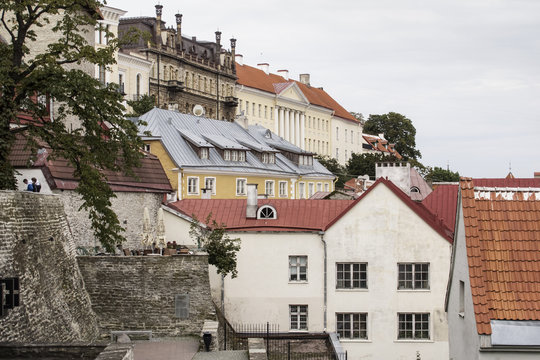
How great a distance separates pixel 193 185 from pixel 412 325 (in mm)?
19434

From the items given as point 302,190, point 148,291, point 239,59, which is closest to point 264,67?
point 239,59

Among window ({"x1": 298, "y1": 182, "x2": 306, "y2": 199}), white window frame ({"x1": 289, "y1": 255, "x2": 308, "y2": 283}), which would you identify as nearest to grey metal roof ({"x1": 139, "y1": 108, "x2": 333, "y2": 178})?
window ({"x1": 298, "y1": 182, "x2": 306, "y2": 199})

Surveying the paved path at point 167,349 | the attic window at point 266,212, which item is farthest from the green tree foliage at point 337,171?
the paved path at point 167,349

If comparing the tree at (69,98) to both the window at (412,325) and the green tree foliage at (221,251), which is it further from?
the window at (412,325)

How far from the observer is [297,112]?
11406 cm

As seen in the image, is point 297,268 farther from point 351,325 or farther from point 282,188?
point 282,188

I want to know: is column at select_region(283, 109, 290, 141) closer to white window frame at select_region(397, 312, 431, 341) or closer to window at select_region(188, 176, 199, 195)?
window at select_region(188, 176, 199, 195)

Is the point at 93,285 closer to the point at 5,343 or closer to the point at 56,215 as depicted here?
the point at 56,215

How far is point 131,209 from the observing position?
Answer: 37000mm

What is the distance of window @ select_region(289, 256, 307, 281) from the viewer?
34938 millimetres

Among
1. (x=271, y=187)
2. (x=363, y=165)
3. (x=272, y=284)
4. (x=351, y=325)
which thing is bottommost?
(x=351, y=325)

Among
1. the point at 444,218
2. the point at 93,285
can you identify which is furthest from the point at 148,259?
the point at 444,218

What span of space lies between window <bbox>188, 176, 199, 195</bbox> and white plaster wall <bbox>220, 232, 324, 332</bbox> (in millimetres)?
15196

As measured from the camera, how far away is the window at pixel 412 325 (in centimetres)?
3416
